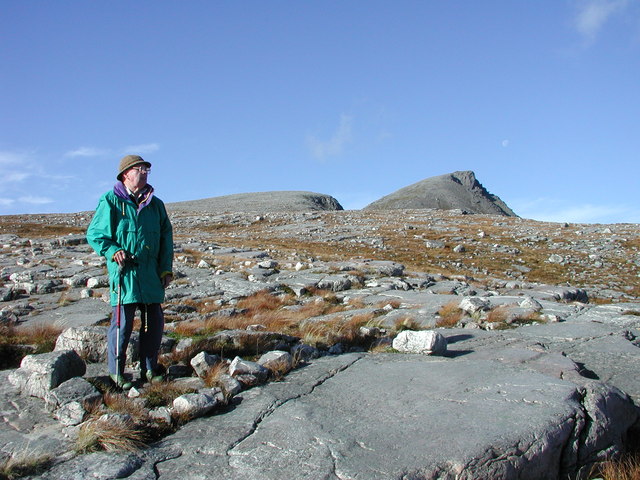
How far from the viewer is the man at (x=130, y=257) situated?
5.00m

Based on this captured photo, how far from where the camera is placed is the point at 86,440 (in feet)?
11.6

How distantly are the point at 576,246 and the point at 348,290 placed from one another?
2131cm

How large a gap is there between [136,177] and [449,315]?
19.7 ft

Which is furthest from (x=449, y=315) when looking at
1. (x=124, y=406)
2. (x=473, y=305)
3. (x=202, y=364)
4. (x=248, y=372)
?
(x=124, y=406)

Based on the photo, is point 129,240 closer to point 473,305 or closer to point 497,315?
point 497,315

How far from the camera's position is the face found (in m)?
5.17

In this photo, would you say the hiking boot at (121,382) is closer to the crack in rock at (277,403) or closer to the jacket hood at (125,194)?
the crack in rock at (277,403)

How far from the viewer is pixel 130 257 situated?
504cm

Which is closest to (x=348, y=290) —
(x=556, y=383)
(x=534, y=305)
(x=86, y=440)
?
(x=534, y=305)

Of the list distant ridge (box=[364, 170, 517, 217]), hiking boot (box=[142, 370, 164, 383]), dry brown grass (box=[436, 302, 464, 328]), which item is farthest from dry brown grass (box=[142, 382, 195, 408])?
distant ridge (box=[364, 170, 517, 217])

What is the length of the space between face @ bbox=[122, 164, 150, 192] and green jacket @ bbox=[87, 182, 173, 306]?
0.08 metres

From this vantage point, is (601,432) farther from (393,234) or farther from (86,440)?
(393,234)

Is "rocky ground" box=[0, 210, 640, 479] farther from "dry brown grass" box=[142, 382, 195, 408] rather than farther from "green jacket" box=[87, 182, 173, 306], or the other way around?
"green jacket" box=[87, 182, 173, 306]

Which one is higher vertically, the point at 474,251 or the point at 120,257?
the point at 120,257
